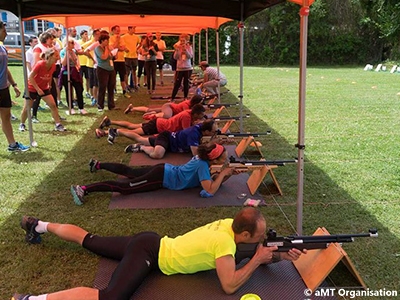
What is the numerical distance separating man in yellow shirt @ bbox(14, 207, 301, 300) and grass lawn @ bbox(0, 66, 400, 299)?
1.68ft

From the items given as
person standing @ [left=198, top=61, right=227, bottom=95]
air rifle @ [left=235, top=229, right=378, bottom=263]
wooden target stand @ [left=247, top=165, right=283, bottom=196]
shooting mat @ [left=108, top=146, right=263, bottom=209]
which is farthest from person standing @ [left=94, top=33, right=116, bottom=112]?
air rifle @ [left=235, top=229, right=378, bottom=263]

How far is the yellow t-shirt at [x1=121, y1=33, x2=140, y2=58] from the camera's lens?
14773 millimetres

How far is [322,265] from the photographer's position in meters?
3.28

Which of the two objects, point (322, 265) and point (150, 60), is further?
point (150, 60)

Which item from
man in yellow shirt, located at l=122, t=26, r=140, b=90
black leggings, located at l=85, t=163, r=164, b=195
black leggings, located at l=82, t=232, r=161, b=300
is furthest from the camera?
man in yellow shirt, located at l=122, t=26, r=140, b=90

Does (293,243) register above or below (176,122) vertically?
below

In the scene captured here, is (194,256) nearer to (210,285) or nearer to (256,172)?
(210,285)

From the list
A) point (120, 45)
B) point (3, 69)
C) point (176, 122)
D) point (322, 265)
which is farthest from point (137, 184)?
point (120, 45)

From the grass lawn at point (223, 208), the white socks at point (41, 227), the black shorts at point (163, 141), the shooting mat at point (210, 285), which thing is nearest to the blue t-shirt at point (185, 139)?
the black shorts at point (163, 141)

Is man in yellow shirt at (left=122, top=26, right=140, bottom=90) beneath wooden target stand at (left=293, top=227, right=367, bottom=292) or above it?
above

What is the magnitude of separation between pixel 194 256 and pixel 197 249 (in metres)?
0.07

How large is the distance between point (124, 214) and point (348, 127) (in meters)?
6.06

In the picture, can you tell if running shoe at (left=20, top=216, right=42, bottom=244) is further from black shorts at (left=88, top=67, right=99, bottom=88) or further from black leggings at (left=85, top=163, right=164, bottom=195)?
black shorts at (left=88, top=67, right=99, bottom=88)

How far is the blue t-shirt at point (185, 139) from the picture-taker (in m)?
6.61
